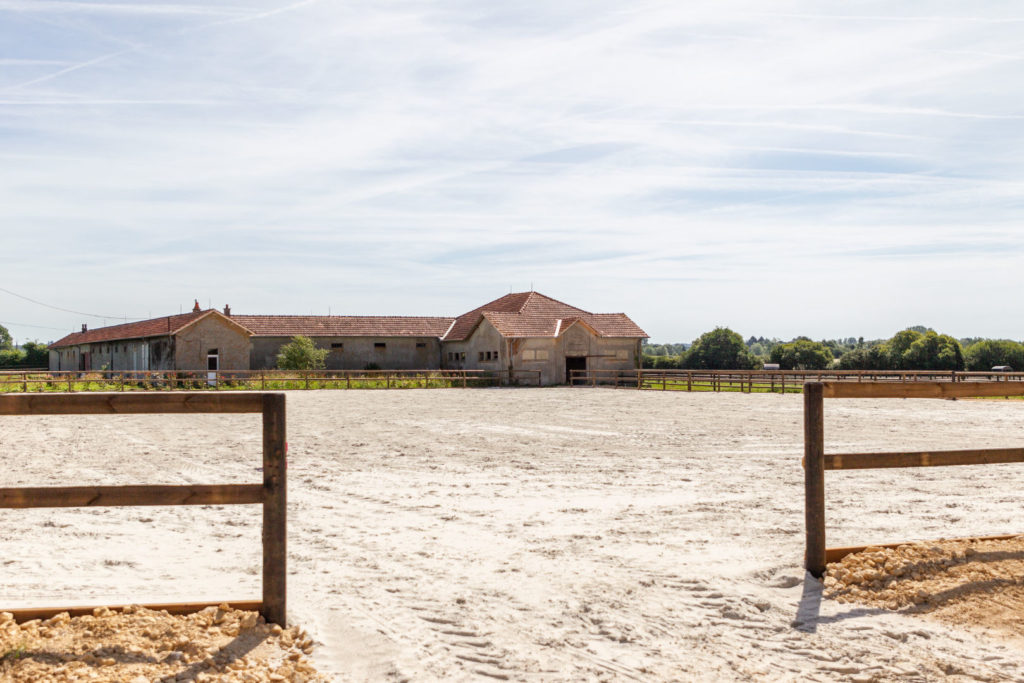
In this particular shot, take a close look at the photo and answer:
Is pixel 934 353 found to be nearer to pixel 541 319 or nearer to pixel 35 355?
pixel 541 319

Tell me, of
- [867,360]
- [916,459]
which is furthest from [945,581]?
[867,360]

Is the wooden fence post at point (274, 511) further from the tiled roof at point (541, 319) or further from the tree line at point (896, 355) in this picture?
the tree line at point (896, 355)

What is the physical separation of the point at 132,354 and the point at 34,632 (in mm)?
51485

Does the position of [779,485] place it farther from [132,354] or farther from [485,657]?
[132,354]

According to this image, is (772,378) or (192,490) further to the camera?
(772,378)

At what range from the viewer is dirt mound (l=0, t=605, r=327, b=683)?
419 centimetres

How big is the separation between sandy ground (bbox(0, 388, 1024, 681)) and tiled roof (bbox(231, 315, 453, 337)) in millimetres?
39236

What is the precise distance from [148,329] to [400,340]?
16.0m

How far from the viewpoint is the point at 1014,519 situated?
25.5 ft

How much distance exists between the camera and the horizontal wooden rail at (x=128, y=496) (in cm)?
466

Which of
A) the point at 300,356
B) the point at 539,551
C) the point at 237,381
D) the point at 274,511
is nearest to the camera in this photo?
the point at 274,511

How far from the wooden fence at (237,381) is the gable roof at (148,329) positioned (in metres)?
4.11

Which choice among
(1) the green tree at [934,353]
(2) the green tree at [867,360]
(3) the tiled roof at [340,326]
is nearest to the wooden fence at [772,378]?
(3) the tiled roof at [340,326]

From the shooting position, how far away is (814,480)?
593 cm
